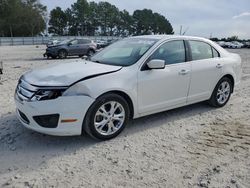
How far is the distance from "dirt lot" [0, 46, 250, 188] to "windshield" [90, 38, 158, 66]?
1132 millimetres

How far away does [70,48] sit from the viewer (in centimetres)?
2092

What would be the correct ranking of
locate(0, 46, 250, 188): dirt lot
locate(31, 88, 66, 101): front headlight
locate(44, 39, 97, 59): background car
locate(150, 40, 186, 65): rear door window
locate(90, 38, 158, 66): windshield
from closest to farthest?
locate(0, 46, 250, 188): dirt lot, locate(31, 88, 66, 101): front headlight, locate(90, 38, 158, 66): windshield, locate(150, 40, 186, 65): rear door window, locate(44, 39, 97, 59): background car

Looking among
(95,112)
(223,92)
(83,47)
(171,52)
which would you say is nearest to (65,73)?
(95,112)

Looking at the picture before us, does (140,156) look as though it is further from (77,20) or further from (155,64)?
(77,20)

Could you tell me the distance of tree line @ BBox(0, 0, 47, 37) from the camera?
8438 cm

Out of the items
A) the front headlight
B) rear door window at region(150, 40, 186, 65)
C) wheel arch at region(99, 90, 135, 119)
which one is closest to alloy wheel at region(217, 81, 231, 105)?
rear door window at region(150, 40, 186, 65)

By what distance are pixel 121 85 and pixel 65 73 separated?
83 cm

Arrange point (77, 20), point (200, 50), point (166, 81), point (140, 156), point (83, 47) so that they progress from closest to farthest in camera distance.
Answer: point (140, 156) → point (166, 81) → point (200, 50) → point (83, 47) → point (77, 20)

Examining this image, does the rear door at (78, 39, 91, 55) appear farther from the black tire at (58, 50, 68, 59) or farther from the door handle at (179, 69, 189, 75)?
the door handle at (179, 69, 189, 75)

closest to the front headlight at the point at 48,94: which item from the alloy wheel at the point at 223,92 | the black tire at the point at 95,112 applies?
the black tire at the point at 95,112

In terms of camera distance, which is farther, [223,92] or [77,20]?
[77,20]

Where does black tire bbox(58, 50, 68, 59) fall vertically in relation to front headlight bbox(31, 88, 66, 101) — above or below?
below

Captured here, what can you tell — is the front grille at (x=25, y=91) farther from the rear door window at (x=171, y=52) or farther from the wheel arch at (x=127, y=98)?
the rear door window at (x=171, y=52)

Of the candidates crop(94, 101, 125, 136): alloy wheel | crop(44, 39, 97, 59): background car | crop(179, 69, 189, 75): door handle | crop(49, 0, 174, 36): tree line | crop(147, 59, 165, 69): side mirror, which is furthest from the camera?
crop(49, 0, 174, 36): tree line
